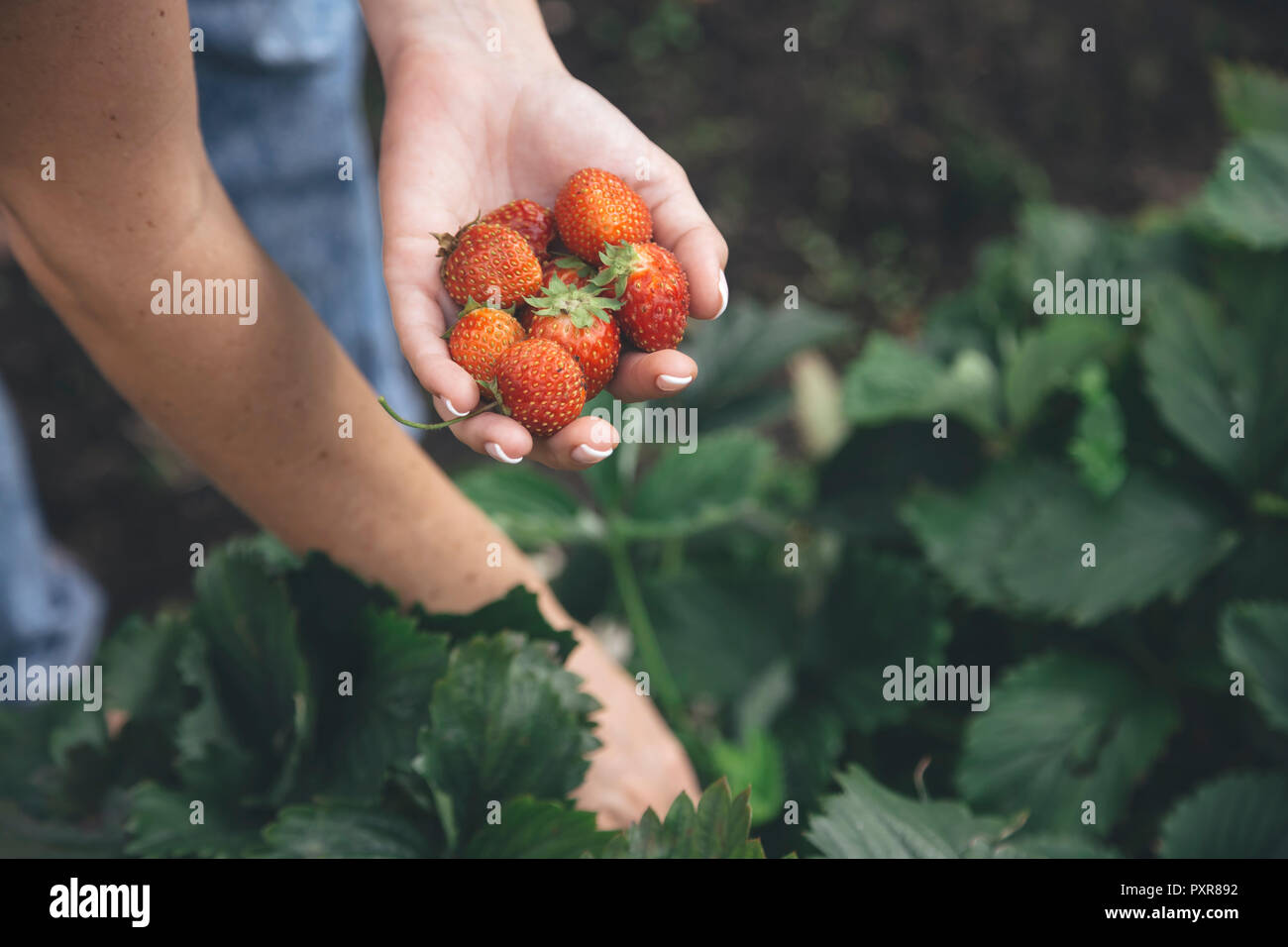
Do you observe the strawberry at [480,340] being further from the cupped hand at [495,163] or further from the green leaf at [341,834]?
the green leaf at [341,834]

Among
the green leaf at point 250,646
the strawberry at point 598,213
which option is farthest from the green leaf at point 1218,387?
the green leaf at point 250,646

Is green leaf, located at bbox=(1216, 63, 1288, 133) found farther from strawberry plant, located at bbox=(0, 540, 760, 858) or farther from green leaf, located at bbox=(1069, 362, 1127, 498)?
strawberry plant, located at bbox=(0, 540, 760, 858)

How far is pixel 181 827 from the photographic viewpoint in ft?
2.22

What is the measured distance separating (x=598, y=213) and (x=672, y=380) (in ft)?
0.42

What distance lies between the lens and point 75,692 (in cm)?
80

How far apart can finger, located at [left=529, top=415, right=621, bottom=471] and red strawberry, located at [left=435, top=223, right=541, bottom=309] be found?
0.10m

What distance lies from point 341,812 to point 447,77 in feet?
1.55

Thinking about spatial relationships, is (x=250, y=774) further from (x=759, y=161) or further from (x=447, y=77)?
(x=759, y=161)

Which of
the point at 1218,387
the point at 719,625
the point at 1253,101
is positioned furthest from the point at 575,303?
the point at 1253,101

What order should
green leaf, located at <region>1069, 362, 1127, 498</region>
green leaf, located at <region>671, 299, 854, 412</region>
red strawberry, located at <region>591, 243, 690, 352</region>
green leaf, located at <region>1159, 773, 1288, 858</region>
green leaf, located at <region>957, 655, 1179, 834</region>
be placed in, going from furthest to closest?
1. green leaf, located at <region>671, 299, 854, 412</region>
2. green leaf, located at <region>1069, 362, 1127, 498</region>
3. green leaf, located at <region>957, 655, 1179, 834</region>
4. green leaf, located at <region>1159, 773, 1288, 858</region>
5. red strawberry, located at <region>591, 243, 690, 352</region>

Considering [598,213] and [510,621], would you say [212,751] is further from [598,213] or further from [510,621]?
[598,213]

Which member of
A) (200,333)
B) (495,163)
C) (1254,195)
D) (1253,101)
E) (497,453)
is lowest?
(497,453)

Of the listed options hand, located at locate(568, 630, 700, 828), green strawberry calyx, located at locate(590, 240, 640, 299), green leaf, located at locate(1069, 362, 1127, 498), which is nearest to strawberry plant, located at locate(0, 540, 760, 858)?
hand, located at locate(568, 630, 700, 828)

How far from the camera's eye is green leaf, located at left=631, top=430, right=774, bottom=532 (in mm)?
1024
